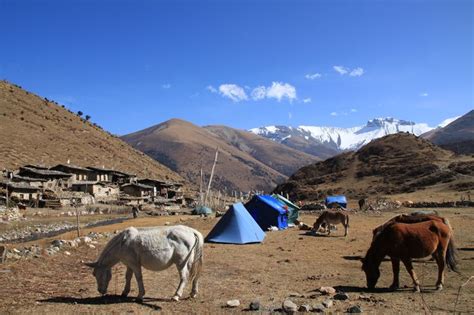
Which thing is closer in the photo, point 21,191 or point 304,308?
point 304,308

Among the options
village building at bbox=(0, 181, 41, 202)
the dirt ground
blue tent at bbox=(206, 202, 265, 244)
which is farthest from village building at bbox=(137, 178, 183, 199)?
the dirt ground

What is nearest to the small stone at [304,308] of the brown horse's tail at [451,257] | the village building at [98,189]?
the brown horse's tail at [451,257]

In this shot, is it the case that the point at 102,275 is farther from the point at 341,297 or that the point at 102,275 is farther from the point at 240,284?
the point at 341,297

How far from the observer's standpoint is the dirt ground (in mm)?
10383

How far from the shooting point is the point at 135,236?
36.6ft

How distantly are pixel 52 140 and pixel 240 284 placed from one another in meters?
98.3

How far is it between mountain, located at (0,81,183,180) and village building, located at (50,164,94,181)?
786cm

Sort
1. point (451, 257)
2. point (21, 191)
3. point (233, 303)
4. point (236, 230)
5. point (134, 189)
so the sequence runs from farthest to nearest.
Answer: point (134, 189)
point (21, 191)
point (236, 230)
point (451, 257)
point (233, 303)

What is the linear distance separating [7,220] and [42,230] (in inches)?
323

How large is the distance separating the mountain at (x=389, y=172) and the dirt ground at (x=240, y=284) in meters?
Answer: 61.8

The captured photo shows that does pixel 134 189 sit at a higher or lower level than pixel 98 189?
higher

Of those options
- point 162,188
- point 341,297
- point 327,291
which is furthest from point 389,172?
point 341,297

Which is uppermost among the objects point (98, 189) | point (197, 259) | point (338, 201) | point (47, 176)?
point (47, 176)

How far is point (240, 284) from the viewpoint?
44.6 ft
